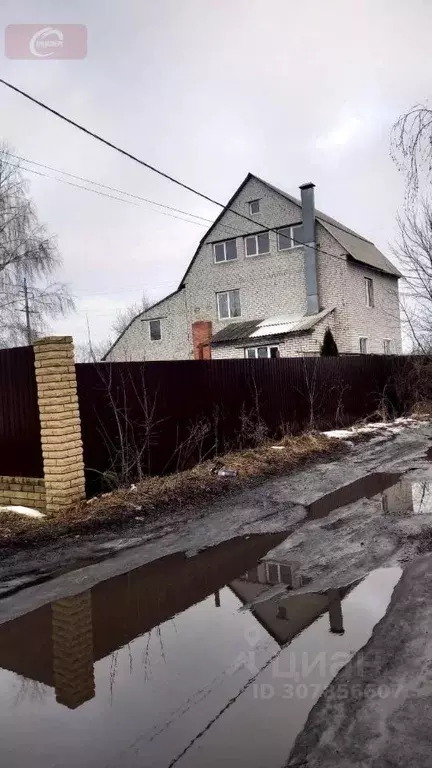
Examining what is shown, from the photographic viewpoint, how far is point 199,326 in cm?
2477

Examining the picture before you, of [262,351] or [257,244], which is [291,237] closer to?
[257,244]

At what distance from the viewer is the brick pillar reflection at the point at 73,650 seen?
109 inches

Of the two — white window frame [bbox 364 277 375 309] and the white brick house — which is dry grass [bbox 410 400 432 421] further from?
white window frame [bbox 364 277 375 309]

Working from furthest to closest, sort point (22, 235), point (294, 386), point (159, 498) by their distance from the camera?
1. point (22, 235)
2. point (294, 386)
3. point (159, 498)

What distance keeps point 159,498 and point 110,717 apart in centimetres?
416

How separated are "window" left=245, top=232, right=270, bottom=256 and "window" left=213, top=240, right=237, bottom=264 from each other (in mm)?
742

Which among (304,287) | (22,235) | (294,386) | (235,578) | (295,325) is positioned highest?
(22,235)

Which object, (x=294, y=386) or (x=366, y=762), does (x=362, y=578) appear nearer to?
(x=366, y=762)

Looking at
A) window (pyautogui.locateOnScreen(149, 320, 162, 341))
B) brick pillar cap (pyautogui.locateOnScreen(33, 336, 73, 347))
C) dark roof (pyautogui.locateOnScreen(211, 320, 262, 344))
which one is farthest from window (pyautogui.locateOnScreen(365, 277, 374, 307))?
brick pillar cap (pyautogui.locateOnScreen(33, 336, 73, 347))

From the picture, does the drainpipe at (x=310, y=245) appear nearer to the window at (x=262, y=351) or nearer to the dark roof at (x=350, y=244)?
the dark roof at (x=350, y=244)

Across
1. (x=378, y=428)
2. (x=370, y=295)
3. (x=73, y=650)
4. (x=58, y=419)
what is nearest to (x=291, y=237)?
(x=370, y=295)

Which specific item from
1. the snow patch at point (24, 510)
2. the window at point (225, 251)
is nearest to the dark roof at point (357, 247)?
the window at point (225, 251)

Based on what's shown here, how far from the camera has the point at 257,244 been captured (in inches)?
927

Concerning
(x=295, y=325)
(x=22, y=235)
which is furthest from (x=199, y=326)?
(x=22, y=235)
